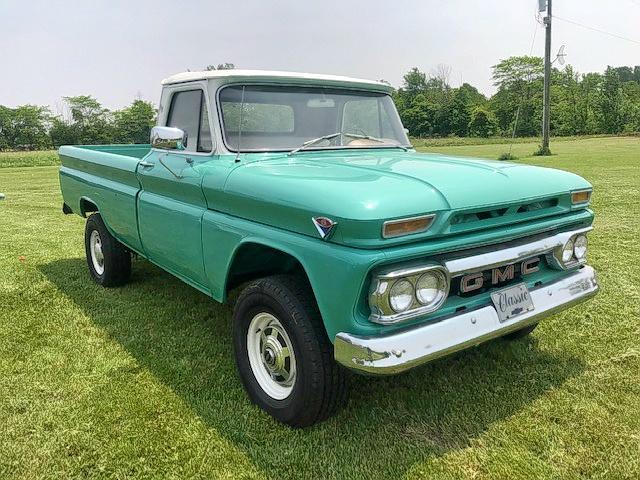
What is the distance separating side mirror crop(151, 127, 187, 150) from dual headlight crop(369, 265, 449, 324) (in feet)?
5.76

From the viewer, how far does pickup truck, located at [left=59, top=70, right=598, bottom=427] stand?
2270 mm

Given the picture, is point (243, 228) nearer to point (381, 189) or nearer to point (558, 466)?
point (381, 189)

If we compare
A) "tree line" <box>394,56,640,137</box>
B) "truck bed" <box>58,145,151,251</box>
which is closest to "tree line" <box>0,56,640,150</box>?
"tree line" <box>394,56,640,137</box>

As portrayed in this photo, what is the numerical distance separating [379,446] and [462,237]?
Result: 110 centimetres

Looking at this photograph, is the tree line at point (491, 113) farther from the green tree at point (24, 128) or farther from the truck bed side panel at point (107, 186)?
the truck bed side panel at point (107, 186)

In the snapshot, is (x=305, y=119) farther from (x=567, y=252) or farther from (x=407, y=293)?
(x=567, y=252)

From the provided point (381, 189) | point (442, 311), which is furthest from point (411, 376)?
point (381, 189)

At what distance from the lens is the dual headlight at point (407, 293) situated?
2234 millimetres

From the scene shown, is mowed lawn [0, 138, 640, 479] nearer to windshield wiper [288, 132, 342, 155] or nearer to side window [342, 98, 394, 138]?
windshield wiper [288, 132, 342, 155]

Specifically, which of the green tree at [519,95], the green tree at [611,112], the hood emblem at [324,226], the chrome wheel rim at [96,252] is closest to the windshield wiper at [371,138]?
Result: the hood emblem at [324,226]

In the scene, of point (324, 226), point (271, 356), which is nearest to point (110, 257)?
point (271, 356)

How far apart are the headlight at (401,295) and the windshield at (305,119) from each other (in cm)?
151

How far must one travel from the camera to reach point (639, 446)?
99.2 inches

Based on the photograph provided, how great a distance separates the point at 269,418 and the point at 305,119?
6.44 ft
